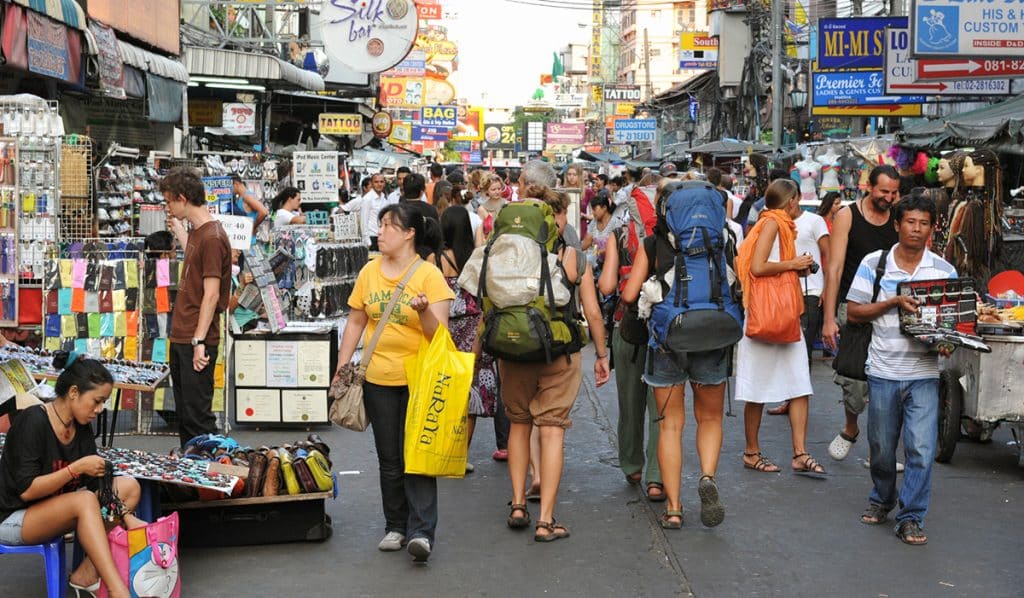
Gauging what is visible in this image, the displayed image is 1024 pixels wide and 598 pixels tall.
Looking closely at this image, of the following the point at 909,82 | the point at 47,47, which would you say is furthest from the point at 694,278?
the point at 909,82

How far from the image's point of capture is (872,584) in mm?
6125

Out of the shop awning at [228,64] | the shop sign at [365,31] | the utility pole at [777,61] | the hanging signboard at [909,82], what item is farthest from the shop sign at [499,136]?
the hanging signboard at [909,82]

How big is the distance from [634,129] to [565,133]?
3372 cm

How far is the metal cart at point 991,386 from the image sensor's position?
320 inches

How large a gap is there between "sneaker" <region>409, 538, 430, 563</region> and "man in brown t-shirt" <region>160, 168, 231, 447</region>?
195 cm

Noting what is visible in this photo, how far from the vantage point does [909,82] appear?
18.9 m

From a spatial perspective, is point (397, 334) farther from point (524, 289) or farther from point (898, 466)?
point (898, 466)

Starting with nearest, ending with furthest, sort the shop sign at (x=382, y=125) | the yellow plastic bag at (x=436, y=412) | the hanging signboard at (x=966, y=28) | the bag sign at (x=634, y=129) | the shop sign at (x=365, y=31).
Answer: the yellow plastic bag at (x=436, y=412)
the hanging signboard at (x=966, y=28)
the shop sign at (x=365, y=31)
the shop sign at (x=382, y=125)
the bag sign at (x=634, y=129)

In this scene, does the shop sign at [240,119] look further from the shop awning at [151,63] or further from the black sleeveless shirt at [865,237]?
the black sleeveless shirt at [865,237]

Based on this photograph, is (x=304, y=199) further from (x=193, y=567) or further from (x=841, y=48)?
(x=193, y=567)

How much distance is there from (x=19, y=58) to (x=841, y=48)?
13947 millimetres

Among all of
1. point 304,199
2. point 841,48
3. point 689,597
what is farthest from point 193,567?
point 841,48

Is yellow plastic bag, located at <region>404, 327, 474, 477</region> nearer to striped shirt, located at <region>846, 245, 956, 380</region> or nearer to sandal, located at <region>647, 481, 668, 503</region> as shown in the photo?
sandal, located at <region>647, 481, 668, 503</region>

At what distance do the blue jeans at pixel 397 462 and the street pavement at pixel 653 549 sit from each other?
234 mm
